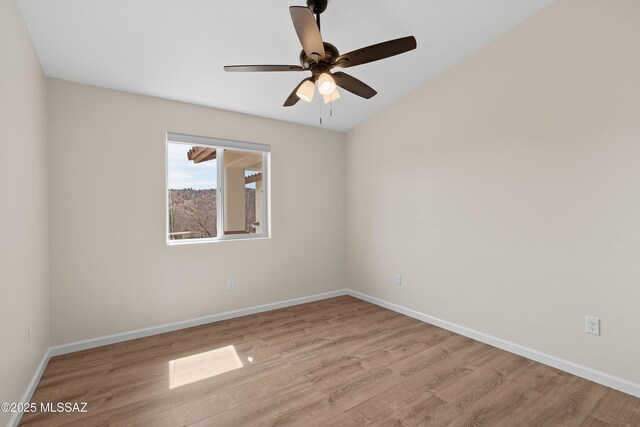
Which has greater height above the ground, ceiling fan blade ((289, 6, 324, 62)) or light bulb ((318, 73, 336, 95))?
ceiling fan blade ((289, 6, 324, 62))

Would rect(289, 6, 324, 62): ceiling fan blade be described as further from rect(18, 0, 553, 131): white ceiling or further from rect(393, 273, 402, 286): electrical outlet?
rect(393, 273, 402, 286): electrical outlet

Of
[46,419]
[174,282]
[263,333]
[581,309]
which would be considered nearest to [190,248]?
[174,282]

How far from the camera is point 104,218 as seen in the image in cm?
283

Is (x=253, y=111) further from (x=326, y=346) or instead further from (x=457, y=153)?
(x=326, y=346)

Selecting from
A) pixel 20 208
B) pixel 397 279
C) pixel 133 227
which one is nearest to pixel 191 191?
pixel 133 227

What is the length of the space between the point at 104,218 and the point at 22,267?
3.18 ft

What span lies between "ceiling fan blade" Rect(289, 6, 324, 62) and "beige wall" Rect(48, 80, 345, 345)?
2.02m

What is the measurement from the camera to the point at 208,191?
3.51 meters

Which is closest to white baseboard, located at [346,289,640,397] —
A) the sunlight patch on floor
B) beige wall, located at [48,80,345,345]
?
beige wall, located at [48,80,345,345]

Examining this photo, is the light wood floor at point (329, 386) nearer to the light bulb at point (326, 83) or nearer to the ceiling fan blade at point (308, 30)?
the light bulb at point (326, 83)

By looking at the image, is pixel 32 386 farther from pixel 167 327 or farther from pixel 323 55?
pixel 323 55

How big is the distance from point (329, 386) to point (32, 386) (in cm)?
207

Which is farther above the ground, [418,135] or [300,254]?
[418,135]

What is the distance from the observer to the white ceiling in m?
2.10
